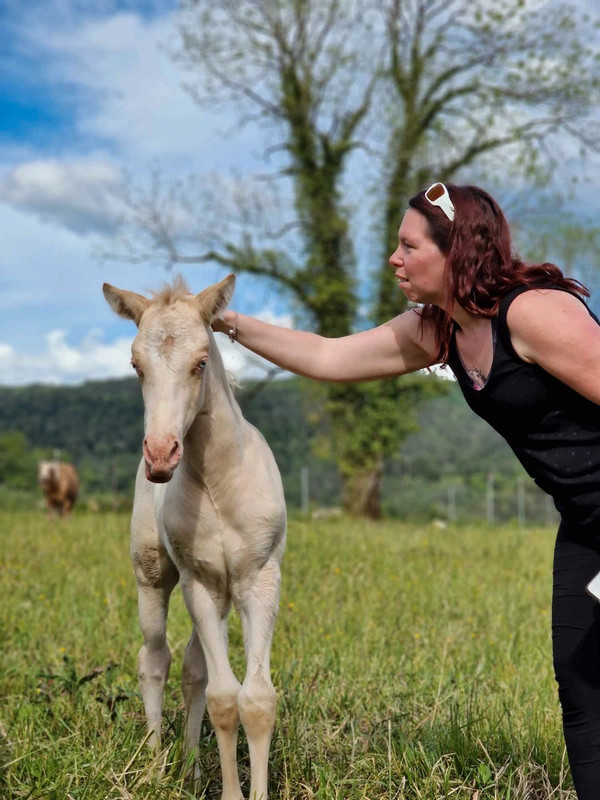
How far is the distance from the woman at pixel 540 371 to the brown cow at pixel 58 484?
51.5 feet

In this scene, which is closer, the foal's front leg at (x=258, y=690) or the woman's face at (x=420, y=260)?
the woman's face at (x=420, y=260)

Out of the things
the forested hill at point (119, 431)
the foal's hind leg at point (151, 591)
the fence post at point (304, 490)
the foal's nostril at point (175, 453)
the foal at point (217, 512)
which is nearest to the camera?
the foal's nostril at point (175, 453)

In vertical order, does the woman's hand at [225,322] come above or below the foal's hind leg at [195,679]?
above

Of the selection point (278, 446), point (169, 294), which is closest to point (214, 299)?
point (169, 294)

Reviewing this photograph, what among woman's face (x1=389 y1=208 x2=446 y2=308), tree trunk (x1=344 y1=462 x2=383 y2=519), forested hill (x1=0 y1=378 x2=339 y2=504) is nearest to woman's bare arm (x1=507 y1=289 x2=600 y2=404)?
woman's face (x1=389 y1=208 x2=446 y2=308)

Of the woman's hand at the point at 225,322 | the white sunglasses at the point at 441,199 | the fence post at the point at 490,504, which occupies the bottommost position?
the fence post at the point at 490,504

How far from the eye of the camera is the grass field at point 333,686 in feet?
10.9

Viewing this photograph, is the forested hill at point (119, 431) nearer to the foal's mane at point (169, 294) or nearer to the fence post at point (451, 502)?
the fence post at point (451, 502)

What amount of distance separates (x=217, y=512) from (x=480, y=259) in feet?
4.34

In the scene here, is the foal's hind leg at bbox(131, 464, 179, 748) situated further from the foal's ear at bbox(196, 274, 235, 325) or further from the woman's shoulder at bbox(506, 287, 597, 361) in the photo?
the woman's shoulder at bbox(506, 287, 597, 361)

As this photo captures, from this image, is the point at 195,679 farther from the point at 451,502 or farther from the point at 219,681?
the point at 451,502

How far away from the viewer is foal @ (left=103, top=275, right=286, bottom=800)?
290 cm

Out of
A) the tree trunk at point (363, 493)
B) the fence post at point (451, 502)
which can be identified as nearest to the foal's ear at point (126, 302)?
the tree trunk at point (363, 493)

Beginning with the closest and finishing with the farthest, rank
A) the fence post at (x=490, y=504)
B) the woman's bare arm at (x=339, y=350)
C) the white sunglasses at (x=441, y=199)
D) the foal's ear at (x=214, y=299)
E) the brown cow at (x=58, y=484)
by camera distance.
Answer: the white sunglasses at (x=441, y=199), the foal's ear at (x=214, y=299), the woman's bare arm at (x=339, y=350), the brown cow at (x=58, y=484), the fence post at (x=490, y=504)
